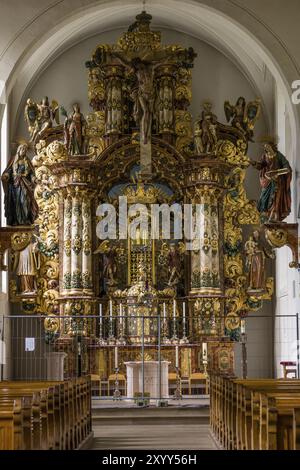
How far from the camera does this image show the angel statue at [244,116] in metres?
21.7

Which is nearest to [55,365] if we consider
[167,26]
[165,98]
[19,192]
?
[19,192]

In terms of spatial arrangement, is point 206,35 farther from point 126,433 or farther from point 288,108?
point 126,433

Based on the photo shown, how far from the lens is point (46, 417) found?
8.04 m

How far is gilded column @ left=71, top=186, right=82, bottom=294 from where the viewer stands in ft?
68.6

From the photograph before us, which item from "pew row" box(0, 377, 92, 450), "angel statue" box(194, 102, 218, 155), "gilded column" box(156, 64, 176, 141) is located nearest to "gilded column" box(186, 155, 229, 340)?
"angel statue" box(194, 102, 218, 155)

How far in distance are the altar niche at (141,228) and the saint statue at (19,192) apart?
4239 mm

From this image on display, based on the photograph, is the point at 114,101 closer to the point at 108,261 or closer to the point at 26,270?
the point at 108,261

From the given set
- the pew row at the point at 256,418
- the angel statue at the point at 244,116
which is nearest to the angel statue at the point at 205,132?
the angel statue at the point at 244,116

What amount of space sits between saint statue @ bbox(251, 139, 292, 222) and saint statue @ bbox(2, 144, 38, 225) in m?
3.97

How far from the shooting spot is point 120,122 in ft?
70.9

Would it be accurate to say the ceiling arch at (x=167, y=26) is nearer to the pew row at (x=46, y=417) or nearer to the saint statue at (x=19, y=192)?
the saint statue at (x=19, y=192)

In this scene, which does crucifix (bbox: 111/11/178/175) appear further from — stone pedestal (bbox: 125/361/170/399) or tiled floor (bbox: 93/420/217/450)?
tiled floor (bbox: 93/420/217/450)
